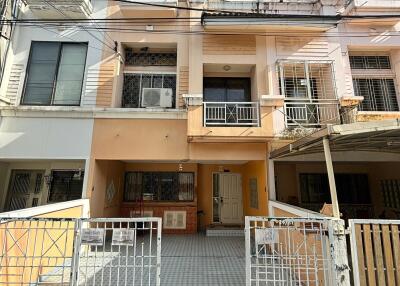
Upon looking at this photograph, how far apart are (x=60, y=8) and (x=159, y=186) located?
7.00 meters

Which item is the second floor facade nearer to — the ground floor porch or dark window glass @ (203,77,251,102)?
dark window glass @ (203,77,251,102)

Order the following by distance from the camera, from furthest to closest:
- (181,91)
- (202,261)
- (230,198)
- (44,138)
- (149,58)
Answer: (230,198) < (149,58) < (181,91) < (44,138) < (202,261)

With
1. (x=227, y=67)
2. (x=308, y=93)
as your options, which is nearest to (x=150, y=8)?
(x=227, y=67)

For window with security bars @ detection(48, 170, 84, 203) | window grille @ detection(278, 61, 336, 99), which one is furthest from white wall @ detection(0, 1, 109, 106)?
window grille @ detection(278, 61, 336, 99)

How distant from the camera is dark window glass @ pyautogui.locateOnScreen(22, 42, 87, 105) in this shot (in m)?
7.70

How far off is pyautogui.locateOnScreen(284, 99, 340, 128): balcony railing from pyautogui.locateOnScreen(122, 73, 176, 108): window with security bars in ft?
12.9

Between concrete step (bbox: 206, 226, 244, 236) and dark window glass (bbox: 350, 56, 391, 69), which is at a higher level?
dark window glass (bbox: 350, 56, 391, 69)

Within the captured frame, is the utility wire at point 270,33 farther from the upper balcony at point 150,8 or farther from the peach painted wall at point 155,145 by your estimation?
the peach painted wall at point 155,145

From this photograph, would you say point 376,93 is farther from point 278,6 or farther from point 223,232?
point 223,232

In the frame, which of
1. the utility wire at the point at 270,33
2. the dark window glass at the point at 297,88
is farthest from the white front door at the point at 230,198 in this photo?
the utility wire at the point at 270,33

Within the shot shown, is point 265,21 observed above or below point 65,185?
above

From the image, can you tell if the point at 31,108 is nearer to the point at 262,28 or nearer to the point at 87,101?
the point at 87,101

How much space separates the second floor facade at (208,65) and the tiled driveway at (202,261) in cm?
321

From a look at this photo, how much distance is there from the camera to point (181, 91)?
309 inches
